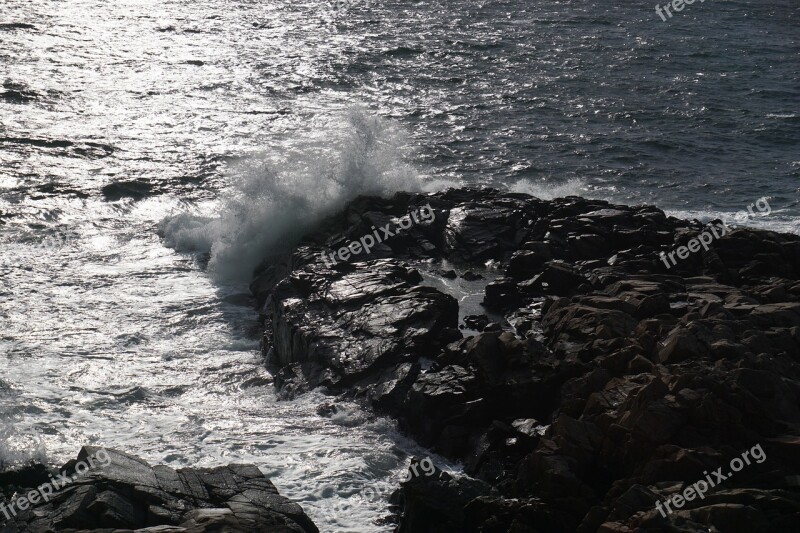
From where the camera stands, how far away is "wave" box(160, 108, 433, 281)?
2216cm

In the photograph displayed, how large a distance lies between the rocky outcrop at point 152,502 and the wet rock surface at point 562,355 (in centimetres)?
189

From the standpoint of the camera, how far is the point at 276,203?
22.9 meters

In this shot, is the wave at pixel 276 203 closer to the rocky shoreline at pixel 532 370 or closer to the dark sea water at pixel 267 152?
the dark sea water at pixel 267 152

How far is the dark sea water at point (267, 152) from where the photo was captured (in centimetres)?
1559

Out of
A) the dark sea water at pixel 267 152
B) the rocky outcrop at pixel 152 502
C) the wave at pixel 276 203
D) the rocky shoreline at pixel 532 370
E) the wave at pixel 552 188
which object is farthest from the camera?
the wave at pixel 552 188

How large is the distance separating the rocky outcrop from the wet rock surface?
1.89 meters

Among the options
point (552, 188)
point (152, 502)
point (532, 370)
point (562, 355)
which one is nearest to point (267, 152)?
point (552, 188)

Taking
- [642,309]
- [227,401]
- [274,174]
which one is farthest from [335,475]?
[274,174]

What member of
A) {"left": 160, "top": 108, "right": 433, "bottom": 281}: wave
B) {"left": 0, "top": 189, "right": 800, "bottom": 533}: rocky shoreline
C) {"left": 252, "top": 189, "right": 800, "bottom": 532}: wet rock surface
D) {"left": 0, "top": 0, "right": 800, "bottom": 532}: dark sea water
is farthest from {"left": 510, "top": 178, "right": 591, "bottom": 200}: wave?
{"left": 0, "top": 189, "right": 800, "bottom": 533}: rocky shoreline

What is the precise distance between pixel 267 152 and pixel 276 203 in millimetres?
7110

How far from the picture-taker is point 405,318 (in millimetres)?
16906

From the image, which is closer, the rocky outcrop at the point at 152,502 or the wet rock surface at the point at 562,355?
the rocky outcrop at the point at 152,502

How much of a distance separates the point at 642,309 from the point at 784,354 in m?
2.62

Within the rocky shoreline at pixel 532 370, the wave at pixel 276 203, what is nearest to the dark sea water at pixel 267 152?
the wave at pixel 276 203
